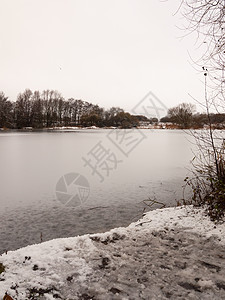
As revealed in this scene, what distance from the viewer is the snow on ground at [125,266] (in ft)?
6.95

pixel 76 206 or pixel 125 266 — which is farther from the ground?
pixel 125 266

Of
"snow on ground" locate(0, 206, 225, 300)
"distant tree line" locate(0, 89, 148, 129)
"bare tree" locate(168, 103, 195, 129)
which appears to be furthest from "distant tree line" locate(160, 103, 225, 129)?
"distant tree line" locate(0, 89, 148, 129)

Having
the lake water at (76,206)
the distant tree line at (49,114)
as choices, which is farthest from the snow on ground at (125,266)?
the distant tree line at (49,114)

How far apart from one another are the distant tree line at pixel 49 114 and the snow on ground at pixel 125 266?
220ft

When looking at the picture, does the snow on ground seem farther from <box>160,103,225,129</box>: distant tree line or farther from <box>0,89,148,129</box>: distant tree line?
<box>0,89,148,129</box>: distant tree line

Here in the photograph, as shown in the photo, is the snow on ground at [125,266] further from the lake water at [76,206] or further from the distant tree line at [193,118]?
the distant tree line at [193,118]

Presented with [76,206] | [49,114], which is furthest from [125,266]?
[49,114]

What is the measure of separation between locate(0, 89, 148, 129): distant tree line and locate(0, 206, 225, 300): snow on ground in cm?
6717

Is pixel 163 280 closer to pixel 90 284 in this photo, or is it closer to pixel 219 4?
pixel 90 284

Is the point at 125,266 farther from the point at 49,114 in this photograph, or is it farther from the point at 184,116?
the point at 49,114

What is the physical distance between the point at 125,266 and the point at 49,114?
7246 cm

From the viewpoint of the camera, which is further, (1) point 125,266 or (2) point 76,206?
(2) point 76,206

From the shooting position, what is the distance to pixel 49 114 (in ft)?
233

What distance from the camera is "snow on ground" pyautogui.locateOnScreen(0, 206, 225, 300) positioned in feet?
6.95
